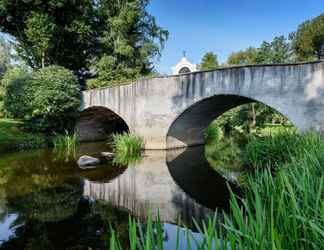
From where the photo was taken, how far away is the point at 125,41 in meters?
18.9

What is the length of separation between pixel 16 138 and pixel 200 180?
10.8 m

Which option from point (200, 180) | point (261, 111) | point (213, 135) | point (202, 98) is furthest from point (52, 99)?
point (261, 111)

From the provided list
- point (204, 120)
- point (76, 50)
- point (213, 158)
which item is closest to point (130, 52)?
point (76, 50)

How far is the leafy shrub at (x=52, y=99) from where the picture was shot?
14273 millimetres

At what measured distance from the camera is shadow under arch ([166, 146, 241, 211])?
589 cm

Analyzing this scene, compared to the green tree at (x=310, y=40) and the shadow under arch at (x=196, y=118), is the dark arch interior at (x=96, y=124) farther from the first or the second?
the green tree at (x=310, y=40)

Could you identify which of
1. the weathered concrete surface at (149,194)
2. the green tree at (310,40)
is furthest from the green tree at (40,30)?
the green tree at (310,40)

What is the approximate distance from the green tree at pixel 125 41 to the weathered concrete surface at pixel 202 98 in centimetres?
347

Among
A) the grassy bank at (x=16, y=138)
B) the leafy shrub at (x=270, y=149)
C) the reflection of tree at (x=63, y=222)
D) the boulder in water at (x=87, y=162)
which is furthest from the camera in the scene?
the grassy bank at (x=16, y=138)

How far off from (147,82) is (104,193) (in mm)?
7692

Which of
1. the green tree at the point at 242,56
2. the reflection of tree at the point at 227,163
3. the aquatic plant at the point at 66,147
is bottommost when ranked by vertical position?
the reflection of tree at the point at 227,163

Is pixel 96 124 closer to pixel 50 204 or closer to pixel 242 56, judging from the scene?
pixel 50 204

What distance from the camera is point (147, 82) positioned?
13.1 metres

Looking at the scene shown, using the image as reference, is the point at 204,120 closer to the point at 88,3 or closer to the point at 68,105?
the point at 68,105
